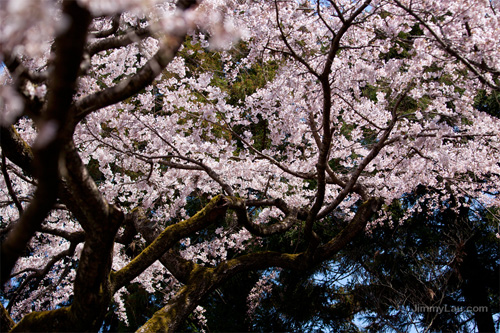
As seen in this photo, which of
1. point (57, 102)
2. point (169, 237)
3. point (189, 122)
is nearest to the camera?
point (57, 102)

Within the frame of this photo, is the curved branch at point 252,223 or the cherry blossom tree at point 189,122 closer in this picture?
the cherry blossom tree at point 189,122

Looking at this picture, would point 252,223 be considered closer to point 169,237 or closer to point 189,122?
point 169,237

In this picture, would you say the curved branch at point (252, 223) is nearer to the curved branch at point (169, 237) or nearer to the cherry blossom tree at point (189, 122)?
the cherry blossom tree at point (189, 122)

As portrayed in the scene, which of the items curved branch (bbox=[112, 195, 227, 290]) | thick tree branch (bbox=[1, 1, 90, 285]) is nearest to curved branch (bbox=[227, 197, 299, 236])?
curved branch (bbox=[112, 195, 227, 290])

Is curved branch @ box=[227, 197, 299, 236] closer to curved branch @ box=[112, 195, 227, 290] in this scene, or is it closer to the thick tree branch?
curved branch @ box=[112, 195, 227, 290]

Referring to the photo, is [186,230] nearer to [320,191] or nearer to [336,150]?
[320,191]

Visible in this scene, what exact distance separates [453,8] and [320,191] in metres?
2.24

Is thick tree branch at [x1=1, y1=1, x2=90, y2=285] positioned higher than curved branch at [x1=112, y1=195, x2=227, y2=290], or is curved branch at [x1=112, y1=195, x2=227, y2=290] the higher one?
curved branch at [x1=112, y1=195, x2=227, y2=290]

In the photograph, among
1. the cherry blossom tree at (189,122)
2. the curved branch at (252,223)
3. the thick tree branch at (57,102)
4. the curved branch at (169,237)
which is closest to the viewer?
the thick tree branch at (57,102)

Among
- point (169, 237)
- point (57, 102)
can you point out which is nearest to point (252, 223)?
point (169, 237)

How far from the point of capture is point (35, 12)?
2.68 ft

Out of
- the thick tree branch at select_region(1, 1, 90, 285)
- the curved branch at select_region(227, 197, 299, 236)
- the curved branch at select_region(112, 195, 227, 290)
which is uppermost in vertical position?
the curved branch at select_region(227, 197, 299, 236)

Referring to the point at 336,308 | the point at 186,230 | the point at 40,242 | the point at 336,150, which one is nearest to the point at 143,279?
the point at 40,242

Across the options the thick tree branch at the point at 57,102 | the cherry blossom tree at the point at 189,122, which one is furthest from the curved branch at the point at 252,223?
the thick tree branch at the point at 57,102
